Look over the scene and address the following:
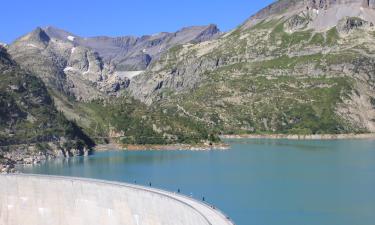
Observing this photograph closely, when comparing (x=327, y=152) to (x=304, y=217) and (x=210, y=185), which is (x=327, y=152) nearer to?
(x=210, y=185)

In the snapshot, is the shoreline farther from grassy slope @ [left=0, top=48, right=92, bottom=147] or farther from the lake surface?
grassy slope @ [left=0, top=48, right=92, bottom=147]

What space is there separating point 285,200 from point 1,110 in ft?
317

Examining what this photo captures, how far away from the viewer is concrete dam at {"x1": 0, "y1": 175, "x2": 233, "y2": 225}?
2215 inches

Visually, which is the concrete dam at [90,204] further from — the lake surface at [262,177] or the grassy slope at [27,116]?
the grassy slope at [27,116]

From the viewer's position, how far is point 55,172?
436 ft

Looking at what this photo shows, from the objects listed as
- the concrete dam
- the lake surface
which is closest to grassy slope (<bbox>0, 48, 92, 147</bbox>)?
the lake surface

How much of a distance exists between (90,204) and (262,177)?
52234 mm

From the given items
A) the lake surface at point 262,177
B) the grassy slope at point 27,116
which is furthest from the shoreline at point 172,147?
the grassy slope at point 27,116

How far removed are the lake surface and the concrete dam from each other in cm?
1480

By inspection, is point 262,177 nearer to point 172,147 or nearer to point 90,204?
point 90,204

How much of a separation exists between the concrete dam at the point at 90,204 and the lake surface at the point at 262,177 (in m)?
14.8

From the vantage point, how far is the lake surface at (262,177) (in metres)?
81.3

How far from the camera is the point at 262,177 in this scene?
116 metres

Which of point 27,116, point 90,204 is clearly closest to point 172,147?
Answer: point 27,116
